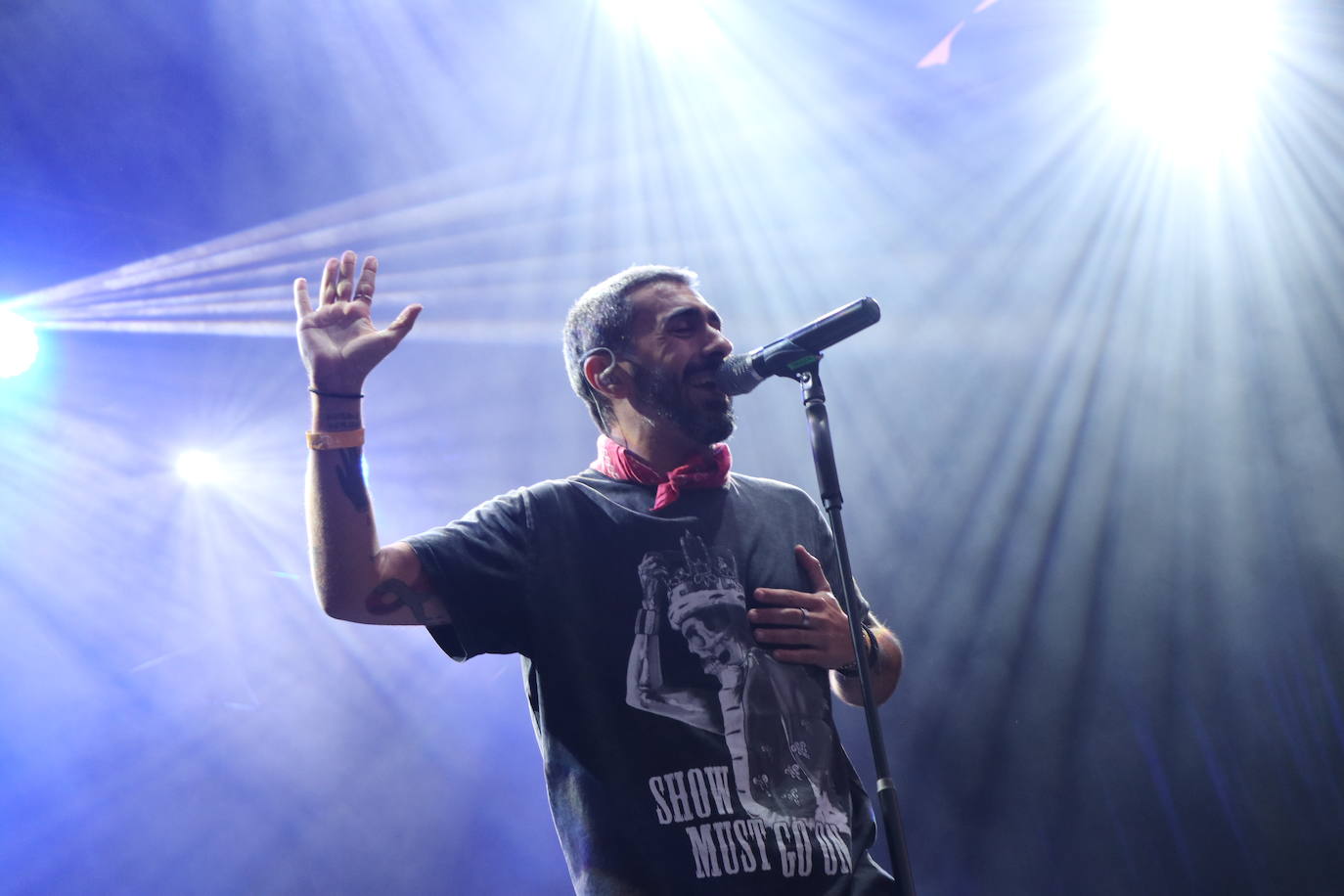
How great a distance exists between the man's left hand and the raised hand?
0.90 m

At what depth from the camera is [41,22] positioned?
3719mm

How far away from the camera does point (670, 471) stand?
6.41 ft

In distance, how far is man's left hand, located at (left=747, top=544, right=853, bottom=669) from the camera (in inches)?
64.4

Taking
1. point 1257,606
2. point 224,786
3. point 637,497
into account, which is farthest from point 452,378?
point 1257,606

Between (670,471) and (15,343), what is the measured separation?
14.2ft

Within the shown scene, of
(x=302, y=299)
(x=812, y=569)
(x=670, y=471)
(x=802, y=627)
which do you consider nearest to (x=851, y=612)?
(x=802, y=627)

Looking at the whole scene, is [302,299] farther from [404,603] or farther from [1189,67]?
[1189,67]

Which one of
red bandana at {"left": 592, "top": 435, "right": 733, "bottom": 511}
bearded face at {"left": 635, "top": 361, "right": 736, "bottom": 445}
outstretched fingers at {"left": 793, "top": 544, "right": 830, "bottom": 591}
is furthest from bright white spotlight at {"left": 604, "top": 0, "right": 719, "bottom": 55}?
outstretched fingers at {"left": 793, "top": 544, "right": 830, "bottom": 591}

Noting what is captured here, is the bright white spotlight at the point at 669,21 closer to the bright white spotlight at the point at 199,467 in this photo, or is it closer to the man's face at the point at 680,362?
the man's face at the point at 680,362

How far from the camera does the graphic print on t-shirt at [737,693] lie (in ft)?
5.11

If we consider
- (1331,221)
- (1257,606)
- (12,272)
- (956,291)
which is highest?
(12,272)

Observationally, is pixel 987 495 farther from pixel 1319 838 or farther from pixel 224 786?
pixel 224 786

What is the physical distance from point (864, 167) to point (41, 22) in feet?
13.2

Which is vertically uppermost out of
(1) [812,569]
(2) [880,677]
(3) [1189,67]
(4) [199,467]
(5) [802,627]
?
(3) [1189,67]
